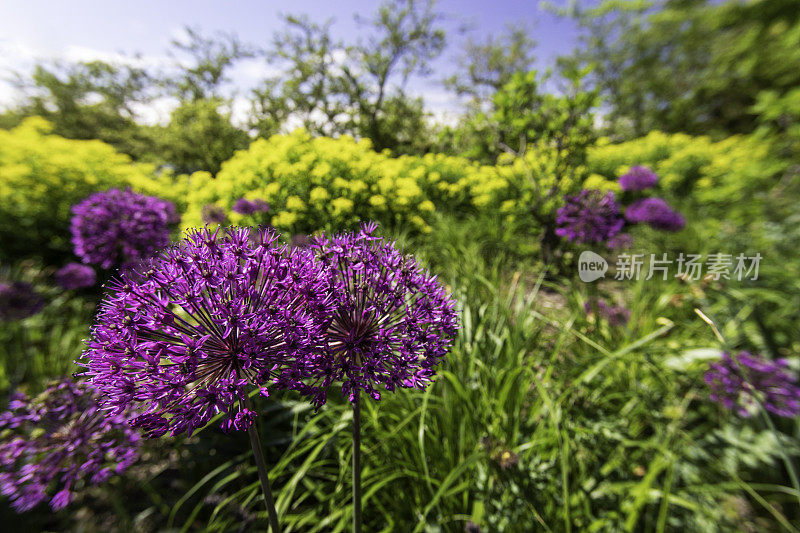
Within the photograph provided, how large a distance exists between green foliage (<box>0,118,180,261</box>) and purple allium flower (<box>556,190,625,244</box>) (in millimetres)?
5216

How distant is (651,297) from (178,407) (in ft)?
14.1

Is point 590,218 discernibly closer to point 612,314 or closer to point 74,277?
point 612,314

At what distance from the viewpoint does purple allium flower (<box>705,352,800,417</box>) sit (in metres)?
1.96

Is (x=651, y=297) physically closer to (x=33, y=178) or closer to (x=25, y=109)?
(x=33, y=178)

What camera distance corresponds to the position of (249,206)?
313 centimetres

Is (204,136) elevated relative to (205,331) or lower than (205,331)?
elevated

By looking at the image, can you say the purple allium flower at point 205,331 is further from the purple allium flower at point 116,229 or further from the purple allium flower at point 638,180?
the purple allium flower at point 638,180

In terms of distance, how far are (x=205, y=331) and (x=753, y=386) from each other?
2.92m

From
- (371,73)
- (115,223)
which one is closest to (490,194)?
(115,223)

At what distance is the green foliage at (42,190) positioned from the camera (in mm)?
4582

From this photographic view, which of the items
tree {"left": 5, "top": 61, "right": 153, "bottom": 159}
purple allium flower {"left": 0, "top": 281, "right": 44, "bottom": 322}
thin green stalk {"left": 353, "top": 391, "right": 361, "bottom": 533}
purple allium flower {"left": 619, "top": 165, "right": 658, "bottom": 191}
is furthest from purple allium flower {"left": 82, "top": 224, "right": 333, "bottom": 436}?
tree {"left": 5, "top": 61, "right": 153, "bottom": 159}

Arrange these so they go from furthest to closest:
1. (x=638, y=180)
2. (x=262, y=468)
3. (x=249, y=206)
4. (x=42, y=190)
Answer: (x=42, y=190)
(x=638, y=180)
(x=249, y=206)
(x=262, y=468)

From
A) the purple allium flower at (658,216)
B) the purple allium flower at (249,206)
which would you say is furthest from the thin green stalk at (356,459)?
the purple allium flower at (658,216)

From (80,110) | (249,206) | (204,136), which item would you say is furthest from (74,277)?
(80,110)
